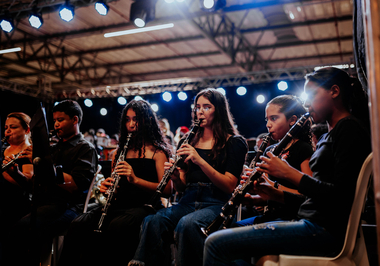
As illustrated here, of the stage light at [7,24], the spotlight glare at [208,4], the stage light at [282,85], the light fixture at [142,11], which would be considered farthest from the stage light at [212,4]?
the stage light at [7,24]

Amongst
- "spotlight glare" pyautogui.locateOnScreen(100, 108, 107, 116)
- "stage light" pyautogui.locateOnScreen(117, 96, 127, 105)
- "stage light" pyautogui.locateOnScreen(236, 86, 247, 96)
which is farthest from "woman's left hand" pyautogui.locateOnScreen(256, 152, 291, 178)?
"spotlight glare" pyautogui.locateOnScreen(100, 108, 107, 116)

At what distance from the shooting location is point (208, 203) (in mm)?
2412

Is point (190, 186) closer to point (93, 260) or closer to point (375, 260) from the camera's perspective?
point (93, 260)

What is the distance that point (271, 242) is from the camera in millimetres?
1665

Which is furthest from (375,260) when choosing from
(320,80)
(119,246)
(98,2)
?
(98,2)

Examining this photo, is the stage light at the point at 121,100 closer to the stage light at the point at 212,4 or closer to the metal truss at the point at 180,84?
the metal truss at the point at 180,84

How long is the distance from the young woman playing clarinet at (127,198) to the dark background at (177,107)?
7.27 metres

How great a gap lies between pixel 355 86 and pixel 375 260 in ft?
6.90

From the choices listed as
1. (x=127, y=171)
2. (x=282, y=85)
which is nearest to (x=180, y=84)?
(x=282, y=85)

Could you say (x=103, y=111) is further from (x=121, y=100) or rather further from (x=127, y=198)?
(x=127, y=198)

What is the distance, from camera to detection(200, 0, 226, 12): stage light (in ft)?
21.0

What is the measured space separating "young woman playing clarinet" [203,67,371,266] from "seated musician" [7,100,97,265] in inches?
56.9

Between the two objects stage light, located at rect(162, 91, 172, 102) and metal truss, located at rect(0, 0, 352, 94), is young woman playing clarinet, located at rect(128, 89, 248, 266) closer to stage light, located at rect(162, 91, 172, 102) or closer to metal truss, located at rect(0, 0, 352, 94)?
metal truss, located at rect(0, 0, 352, 94)

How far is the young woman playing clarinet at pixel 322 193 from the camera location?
1.60 metres
